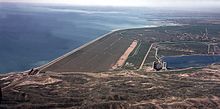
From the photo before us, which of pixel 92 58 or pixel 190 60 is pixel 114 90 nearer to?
pixel 92 58

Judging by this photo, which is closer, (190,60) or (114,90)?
(114,90)

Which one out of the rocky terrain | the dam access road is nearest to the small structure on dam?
the rocky terrain

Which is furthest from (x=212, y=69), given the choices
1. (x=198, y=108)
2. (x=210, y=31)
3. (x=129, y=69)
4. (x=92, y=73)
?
(x=210, y=31)

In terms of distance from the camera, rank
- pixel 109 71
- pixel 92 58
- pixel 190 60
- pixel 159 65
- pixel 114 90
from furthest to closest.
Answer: pixel 190 60 < pixel 92 58 < pixel 159 65 < pixel 109 71 < pixel 114 90

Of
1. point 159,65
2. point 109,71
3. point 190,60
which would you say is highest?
point 159,65

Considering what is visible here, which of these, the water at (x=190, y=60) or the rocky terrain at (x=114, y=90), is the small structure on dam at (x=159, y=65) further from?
the rocky terrain at (x=114, y=90)

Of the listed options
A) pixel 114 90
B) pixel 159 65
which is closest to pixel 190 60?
Result: pixel 159 65
